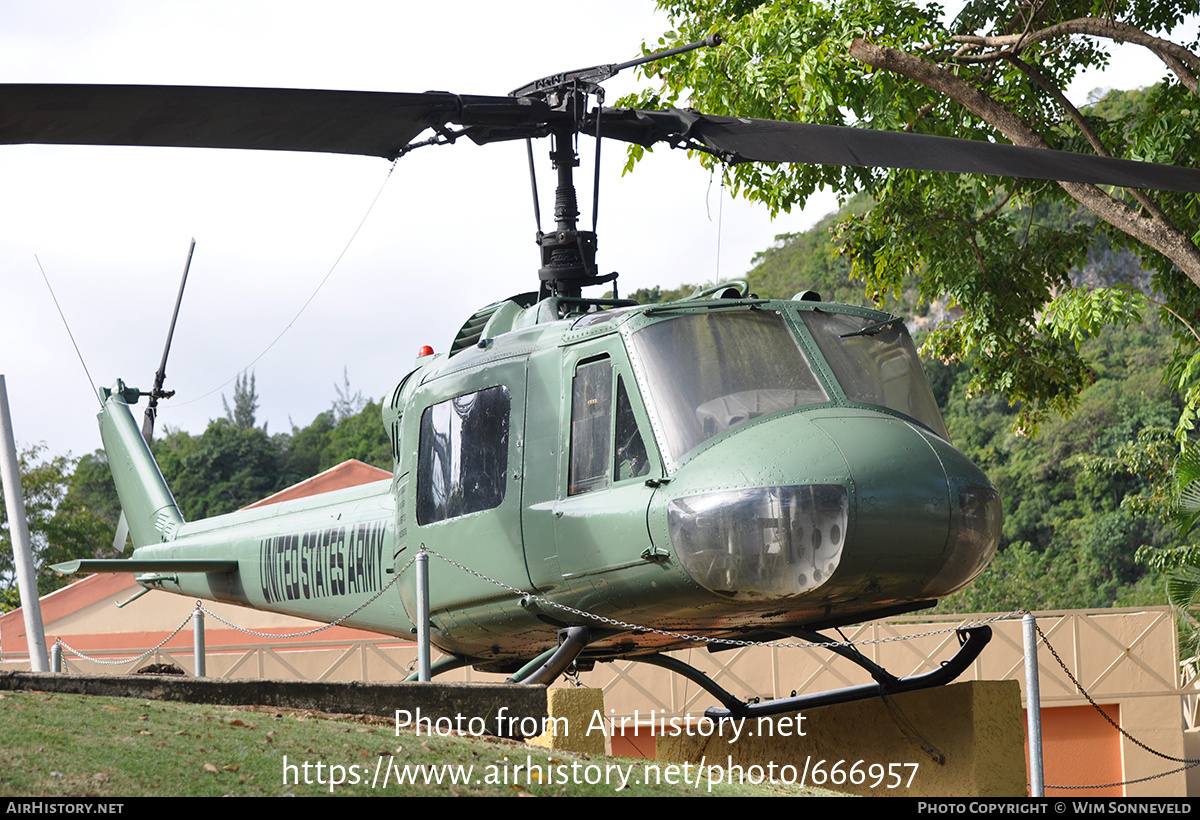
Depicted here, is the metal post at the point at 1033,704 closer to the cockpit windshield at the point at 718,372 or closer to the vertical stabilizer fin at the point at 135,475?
the cockpit windshield at the point at 718,372

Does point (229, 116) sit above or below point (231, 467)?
below

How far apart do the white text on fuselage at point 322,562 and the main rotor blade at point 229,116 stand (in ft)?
9.98

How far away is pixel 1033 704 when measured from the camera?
601 centimetres

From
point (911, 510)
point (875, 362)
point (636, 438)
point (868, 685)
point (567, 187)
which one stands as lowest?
point (868, 685)

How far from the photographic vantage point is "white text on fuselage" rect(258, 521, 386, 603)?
849 cm

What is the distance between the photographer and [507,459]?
6.99m

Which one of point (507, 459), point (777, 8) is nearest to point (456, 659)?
point (507, 459)

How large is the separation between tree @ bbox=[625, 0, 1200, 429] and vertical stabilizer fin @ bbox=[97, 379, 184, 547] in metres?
5.89

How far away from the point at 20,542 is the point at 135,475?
4.05 m

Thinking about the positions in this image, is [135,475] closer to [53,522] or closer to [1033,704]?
[1033,704]

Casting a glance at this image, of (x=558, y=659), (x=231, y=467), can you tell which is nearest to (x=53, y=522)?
(x=231, y=467)

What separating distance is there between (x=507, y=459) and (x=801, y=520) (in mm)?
1969
